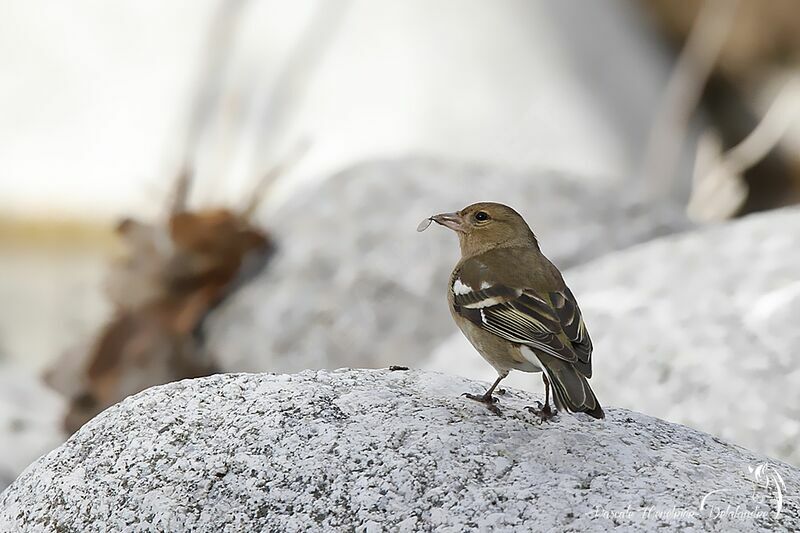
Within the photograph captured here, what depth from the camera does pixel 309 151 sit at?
797cm

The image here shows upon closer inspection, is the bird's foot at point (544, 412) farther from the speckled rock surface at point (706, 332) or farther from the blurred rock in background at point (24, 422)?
the blurred rock in background at point (24, 422)

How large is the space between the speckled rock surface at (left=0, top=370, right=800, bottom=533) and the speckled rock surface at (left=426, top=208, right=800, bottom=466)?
0.84 meters

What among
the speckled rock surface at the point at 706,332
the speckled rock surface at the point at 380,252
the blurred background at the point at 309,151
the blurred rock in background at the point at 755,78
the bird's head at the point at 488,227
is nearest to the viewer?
the bird's head at the point at 488,227

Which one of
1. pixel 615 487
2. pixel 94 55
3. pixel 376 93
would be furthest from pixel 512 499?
pixel 94 55

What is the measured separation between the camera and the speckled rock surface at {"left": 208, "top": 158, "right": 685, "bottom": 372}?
4930 mm

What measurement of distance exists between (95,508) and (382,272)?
2.78 metres

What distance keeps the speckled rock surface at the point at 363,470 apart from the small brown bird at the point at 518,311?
0.14 meters

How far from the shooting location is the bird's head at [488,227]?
121 inches

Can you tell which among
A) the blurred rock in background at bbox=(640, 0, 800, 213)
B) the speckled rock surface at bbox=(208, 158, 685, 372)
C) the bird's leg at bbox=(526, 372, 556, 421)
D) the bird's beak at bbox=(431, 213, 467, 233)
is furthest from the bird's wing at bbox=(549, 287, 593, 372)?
the blurred rock in background at bbox=(640, 0, 800, 213)

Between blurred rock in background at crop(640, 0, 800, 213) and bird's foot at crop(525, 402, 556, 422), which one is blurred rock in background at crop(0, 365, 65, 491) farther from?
blurred rock in background at crop(640, 0, 800, 213)

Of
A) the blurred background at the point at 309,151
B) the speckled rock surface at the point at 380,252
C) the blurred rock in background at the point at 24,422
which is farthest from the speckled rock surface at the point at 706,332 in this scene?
the blurred rock in background at the point at 24,422

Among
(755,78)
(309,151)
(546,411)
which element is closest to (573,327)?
(546,411)

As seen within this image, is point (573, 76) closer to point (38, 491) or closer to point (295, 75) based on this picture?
point (295, 75)

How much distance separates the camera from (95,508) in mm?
2381
